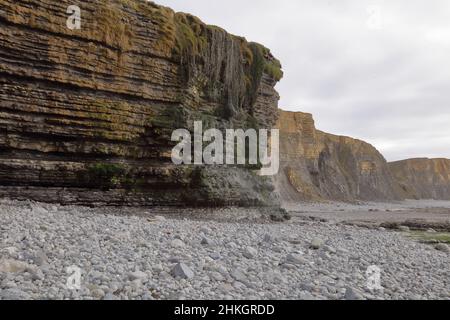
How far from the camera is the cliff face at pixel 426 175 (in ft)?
407

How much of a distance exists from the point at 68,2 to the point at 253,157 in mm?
11048

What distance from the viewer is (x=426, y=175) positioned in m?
130

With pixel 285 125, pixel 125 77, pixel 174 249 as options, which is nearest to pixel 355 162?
pixel 285 125

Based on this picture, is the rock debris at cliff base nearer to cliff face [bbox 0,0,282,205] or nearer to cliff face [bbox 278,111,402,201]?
cliff face [bbox 0,0,282,205]

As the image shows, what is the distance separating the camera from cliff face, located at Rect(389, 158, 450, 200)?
124 metres

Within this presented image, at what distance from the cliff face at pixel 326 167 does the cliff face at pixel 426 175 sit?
31.3 metres

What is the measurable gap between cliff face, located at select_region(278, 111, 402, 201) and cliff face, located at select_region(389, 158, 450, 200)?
3129cm

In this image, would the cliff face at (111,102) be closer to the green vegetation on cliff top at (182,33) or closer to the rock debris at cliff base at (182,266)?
the green vegetation on cliff top at (182,33)

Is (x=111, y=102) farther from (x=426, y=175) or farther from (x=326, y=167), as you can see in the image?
(x=426, y=175)

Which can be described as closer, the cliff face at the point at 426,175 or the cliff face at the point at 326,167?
the cliff face at the point at 326,167

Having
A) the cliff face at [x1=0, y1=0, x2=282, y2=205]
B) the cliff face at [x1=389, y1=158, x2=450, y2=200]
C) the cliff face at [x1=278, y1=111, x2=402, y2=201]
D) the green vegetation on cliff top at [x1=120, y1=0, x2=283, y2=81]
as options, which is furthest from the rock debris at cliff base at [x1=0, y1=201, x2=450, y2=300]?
the cliff face at [x1=389, y1=158, x2=450, y2=200]

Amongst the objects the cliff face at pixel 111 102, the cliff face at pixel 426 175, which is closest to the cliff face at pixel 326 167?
the cliff face at pixel 426 175

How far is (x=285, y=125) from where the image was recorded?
66125 millimetres

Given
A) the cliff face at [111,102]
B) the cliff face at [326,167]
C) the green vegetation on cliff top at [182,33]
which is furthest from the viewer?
the cliff face at [326,167]
